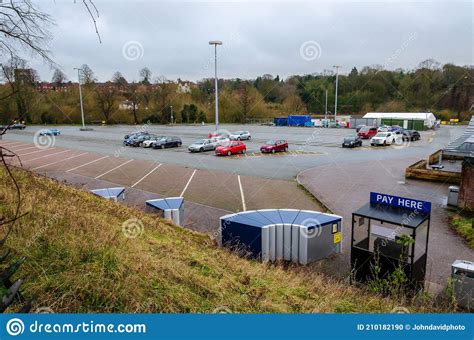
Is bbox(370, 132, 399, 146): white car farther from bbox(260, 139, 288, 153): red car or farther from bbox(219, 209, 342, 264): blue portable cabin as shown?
bbox(219, 209, 342, 264): blue portable cabin

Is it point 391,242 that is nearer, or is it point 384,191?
point 391,242

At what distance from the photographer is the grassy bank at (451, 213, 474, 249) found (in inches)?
455

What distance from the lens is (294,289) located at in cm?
608

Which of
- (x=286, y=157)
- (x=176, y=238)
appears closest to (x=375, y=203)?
(x=176, y=238)

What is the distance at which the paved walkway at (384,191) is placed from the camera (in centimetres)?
1017

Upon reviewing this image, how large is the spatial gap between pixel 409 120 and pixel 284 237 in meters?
57.1

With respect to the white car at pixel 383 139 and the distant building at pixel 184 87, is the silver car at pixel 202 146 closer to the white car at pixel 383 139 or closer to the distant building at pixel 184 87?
the white car at pixel 383 139

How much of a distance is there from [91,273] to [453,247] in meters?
10.9

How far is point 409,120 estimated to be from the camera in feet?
193

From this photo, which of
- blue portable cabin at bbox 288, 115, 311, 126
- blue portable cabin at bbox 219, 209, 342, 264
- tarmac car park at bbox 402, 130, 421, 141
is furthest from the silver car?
blue portable cabin at bbox 288, 115, 311, 126

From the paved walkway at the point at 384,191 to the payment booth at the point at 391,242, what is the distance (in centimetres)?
90

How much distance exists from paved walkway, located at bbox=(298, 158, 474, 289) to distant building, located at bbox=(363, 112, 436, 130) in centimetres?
3432

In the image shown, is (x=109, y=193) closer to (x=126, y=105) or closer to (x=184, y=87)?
(x=126, y=105)

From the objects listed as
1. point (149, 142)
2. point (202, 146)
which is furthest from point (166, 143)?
point (202, 146)
